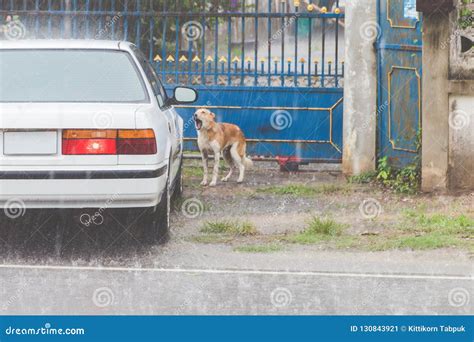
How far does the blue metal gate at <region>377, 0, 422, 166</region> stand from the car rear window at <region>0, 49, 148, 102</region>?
4.60 meters

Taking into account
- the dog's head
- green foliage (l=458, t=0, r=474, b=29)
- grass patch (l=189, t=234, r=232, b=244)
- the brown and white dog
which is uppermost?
green foliage (l=458, t=0, r=474, b=29)

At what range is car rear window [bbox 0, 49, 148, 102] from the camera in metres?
9.16

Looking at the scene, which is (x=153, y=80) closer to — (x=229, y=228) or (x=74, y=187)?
(x=229, y=228)

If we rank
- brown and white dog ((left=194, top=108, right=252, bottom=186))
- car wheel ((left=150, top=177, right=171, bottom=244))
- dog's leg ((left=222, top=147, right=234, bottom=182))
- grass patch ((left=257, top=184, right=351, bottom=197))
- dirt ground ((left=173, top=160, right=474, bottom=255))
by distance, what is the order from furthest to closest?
dog's leg ((left=222, top=147, right=234, bottom=182)) → brown and white dog ((left=194, top=108, right=252, bottom=186)) → grass patch ((left=257, top=184, right=351, bottom=197)) → dirt ground ((left=173, top=160, right=474, bottom=255)) → car wheel ((left=150, top=177, right=171, bottom=244))

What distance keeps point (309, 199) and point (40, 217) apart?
3311 mm

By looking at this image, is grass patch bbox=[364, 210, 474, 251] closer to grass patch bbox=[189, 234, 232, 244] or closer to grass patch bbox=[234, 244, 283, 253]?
grass patch bbox=[234, 244, 283, 253]

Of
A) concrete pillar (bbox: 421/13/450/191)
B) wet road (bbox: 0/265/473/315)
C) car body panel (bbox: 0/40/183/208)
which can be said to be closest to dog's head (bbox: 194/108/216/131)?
concrete pillar (bbox: 421/13/450/191)

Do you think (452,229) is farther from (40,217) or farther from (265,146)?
(265,146)

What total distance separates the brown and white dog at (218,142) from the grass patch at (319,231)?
3337mm

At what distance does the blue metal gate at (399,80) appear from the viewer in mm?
13242

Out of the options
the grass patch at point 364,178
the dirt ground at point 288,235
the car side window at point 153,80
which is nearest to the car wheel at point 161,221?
the dirt ground at point 288,235

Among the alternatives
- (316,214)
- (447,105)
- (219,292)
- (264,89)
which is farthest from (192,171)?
(219,292)

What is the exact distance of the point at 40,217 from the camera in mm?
10516
